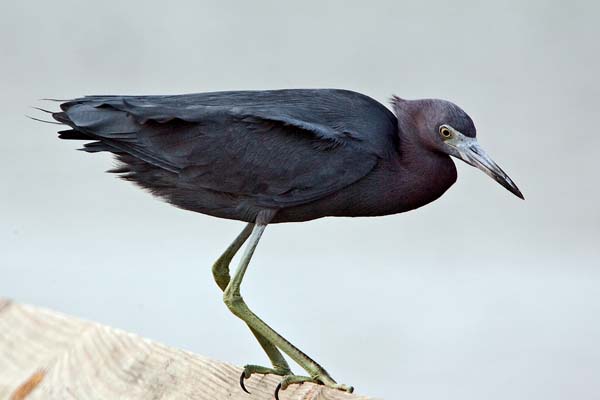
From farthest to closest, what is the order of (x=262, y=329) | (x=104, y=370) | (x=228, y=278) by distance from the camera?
(x=228, y=278) < (x=262, y=329) < (x=104, y=370)

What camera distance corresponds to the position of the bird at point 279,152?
164 cm

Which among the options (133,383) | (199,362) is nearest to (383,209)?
(199,362)

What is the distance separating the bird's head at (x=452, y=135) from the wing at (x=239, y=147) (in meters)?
0.11

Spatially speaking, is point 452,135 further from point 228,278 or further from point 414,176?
point 228,278

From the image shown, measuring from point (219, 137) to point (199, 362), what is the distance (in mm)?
440

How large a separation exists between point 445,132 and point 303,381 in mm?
559

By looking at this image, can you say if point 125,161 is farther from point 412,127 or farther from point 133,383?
point 412,127

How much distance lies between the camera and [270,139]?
1647 mm

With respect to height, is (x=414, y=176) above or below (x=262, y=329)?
above

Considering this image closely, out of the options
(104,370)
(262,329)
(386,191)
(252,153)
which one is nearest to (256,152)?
(252,153)

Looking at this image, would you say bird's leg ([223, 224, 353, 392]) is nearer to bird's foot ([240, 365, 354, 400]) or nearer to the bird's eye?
bird's foot ([240, 365, 354, 400])

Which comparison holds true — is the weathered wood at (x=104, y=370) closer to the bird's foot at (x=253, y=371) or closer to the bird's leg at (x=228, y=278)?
the bird's foot at (x=253, y=371)

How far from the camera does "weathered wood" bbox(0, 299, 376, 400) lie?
145cm

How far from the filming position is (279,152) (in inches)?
64.8
